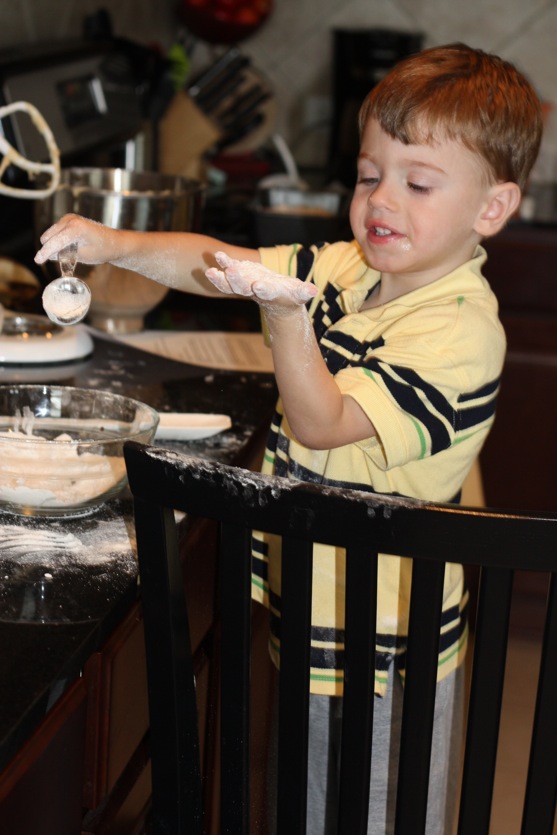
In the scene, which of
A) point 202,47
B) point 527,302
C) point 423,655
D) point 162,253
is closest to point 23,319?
point 162,253

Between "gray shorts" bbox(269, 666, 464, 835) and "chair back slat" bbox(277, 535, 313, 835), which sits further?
"gray shorts" bbox(269, 666, 464, 835)

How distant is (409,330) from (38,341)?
0.58 meters

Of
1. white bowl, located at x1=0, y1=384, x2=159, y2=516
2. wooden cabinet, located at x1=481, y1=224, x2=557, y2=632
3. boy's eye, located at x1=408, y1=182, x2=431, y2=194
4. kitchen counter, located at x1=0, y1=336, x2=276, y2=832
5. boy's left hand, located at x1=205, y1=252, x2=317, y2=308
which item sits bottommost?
wooden cabinet, located at x1=481, y1=224, x2=557, y2=632

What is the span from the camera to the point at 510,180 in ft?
3.43

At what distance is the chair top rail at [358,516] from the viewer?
2.18ft

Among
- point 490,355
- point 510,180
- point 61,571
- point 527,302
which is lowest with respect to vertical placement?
point 527,302

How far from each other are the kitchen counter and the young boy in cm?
16

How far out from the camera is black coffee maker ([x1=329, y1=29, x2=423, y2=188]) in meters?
3.23

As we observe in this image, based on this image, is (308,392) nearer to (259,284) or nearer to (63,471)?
(259,284)

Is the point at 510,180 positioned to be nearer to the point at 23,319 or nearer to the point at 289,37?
the point at 23,319

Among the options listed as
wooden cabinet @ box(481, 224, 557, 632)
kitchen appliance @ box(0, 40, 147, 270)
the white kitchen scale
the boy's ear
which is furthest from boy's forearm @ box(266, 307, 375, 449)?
wooden cabinet @ box(481, 224, 557, 632)

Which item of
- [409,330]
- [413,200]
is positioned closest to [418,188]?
[413,200]

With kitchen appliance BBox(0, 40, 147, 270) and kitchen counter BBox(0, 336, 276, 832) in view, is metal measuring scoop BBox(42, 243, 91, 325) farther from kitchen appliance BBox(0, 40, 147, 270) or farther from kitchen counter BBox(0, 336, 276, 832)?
kitchen appliance BBox(0, 40, 147, 270)

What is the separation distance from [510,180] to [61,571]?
0.56 m
